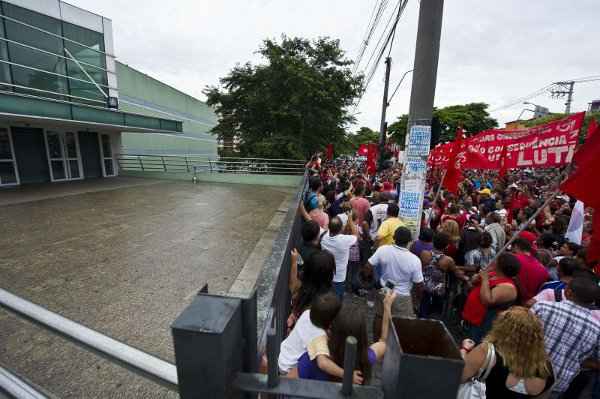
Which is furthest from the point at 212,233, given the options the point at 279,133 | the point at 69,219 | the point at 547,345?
the point at 279,133

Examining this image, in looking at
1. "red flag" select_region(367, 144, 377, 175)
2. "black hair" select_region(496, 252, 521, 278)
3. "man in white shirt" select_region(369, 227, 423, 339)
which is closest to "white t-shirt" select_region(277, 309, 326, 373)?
"man in white shirt" select_region(369, 227, 423, 339)

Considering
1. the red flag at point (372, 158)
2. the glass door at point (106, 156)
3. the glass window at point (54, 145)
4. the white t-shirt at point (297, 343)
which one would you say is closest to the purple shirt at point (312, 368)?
the white t-shirt at point (297, 343)

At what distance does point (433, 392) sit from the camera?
77cm

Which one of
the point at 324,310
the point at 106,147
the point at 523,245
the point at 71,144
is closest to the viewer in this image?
the point at 324,310

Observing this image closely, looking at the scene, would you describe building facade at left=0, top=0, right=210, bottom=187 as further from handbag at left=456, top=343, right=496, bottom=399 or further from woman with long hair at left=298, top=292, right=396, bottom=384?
handbag at left=456, top=343, right=496, bottom=399

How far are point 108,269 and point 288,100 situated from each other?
42.1 ft

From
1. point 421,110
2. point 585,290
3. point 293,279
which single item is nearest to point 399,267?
point 293,279

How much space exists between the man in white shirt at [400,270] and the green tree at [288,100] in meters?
12.7

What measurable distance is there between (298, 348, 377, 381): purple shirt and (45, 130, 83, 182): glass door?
17.1m

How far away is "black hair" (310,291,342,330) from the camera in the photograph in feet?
5.65

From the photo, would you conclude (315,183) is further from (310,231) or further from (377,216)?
(310,231)

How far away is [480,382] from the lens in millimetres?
1829

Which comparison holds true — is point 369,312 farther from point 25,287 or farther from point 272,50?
point 272,50

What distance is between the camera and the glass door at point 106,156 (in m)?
16.4
